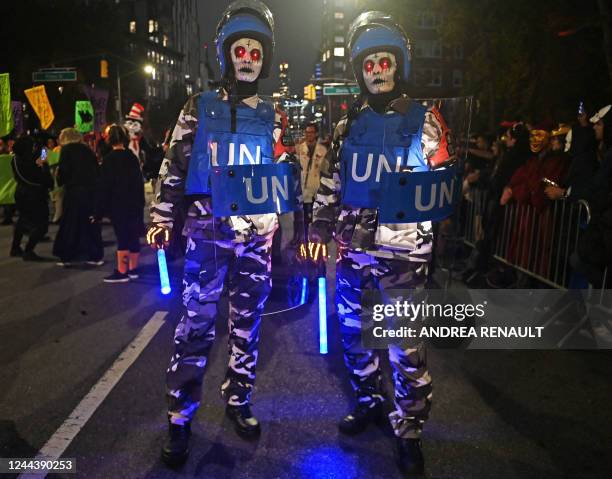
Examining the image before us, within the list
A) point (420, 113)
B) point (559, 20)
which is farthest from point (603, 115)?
point (559, 20)

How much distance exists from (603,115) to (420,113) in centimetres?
412

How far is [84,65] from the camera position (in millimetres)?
39625

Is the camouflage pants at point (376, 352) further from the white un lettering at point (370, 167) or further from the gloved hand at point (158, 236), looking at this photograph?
the gloved hand at point (158, 236)

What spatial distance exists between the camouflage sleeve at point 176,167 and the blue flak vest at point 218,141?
0.05m

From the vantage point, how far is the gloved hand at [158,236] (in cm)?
325

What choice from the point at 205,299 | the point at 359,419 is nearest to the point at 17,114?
the point at 205,299

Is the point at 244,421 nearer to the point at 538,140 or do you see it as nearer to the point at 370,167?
the point at 370,167

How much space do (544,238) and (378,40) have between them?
378cm

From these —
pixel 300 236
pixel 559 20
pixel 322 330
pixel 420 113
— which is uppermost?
pixel 559 20

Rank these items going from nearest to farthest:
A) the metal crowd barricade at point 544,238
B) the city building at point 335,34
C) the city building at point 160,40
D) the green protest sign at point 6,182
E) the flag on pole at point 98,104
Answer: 1. the metal crowd barricade at point 544,238
2. the green protest sign at point 6,182
3. the flag on pole at point 98,104
4. the city building at point 160,40
5. the city building at point 335,34

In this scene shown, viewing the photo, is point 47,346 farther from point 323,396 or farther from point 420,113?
point 420,113

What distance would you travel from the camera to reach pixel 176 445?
9.98 ft

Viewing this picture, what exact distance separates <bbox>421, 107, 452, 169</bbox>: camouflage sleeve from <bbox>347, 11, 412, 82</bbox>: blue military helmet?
0.35 m

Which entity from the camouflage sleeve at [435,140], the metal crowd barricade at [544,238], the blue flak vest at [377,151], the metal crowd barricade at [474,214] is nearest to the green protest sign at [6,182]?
the metal crowd barricade at [474,214]
